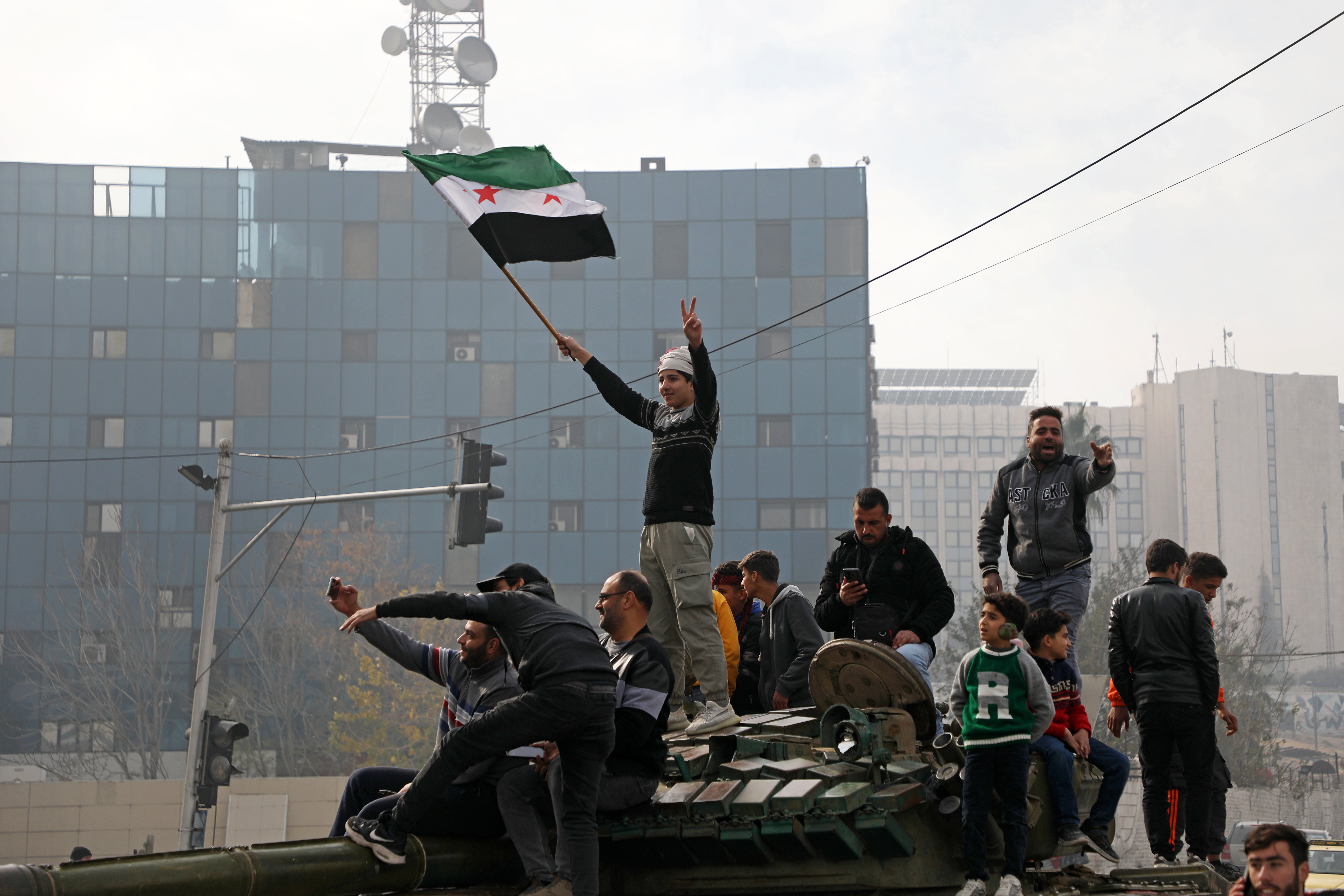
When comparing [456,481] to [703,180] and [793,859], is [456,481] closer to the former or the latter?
[793,859]

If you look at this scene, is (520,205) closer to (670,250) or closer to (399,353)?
(670,250)

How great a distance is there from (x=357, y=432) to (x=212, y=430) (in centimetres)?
618

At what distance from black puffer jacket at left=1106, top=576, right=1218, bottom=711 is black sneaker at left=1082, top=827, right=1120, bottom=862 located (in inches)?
34.1

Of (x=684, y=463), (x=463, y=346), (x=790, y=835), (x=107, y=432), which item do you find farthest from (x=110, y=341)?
(x=790, y=835)

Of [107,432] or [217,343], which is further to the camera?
[217,343]

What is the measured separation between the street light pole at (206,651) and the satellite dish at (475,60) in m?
42.8

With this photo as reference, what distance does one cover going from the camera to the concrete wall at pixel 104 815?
37062 mm

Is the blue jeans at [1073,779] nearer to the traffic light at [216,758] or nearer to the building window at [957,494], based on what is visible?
the traffic light at [216,758]

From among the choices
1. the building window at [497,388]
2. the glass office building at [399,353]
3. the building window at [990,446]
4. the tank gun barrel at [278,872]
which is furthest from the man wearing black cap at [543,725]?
the building window at [990,446]

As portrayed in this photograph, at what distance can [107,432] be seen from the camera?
61.2m

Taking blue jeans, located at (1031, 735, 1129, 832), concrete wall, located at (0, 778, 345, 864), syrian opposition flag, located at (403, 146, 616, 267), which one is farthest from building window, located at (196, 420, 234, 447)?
blue jeans, located at (1031, 735, 1129, 832)

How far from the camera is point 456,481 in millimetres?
19453

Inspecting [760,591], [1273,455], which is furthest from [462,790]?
[1273,455]

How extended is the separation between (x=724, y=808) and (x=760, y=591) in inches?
119
